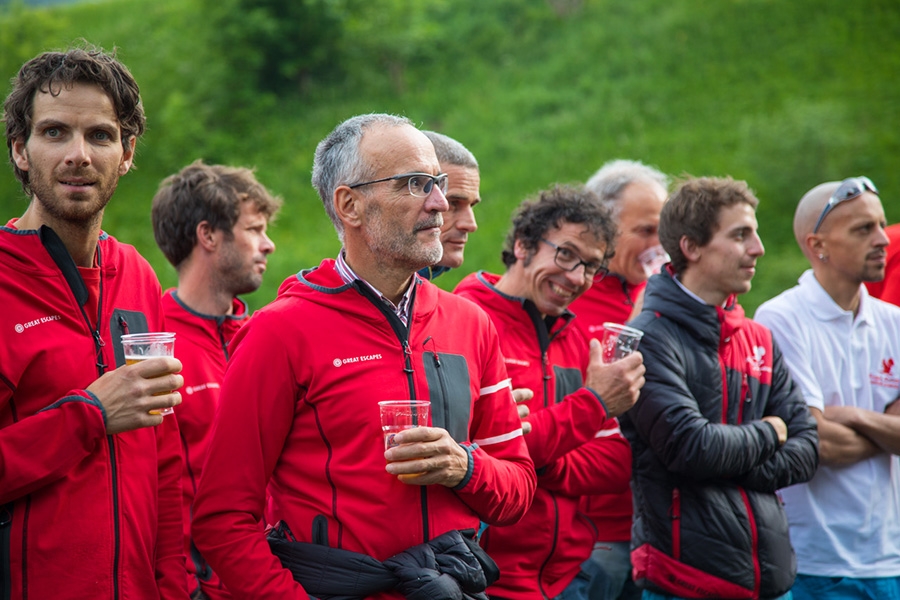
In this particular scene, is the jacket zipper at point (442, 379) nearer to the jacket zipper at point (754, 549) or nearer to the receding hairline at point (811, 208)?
the jacket zipper at point (754, 549)

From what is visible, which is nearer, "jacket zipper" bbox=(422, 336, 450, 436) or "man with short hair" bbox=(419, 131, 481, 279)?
"jacket zipper" bbox=(422, 336, 450, 436)

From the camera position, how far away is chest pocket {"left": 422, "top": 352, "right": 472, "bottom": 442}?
3.12 meters

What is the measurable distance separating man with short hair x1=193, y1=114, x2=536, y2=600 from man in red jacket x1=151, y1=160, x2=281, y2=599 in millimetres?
1537

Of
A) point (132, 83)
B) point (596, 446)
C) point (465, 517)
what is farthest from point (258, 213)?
point (465, 517)

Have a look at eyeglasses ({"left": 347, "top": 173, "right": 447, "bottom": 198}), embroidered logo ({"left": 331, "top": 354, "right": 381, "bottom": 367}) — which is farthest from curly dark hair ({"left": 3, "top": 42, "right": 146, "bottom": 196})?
embroidered logo ({"left": 331, "top": 354, "right": 381, "bottom": 367})

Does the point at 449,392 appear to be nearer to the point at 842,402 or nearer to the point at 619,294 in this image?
the point at 619,294

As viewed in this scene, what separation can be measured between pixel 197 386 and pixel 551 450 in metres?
1.81

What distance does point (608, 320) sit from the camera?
17.5 feet

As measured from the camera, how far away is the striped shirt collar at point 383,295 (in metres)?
3.20

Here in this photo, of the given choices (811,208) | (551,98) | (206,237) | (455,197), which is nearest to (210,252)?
(206,237)

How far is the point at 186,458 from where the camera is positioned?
4.23m

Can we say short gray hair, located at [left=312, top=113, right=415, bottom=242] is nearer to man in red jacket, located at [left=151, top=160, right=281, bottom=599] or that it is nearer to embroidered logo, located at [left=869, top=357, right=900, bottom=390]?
man in red jacket, located at [left=151, top=160, right=281, bottom=599]

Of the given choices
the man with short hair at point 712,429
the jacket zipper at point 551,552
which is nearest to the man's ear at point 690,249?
the man with short hair at point 712,429

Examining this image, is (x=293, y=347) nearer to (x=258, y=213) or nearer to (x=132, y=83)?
(x=132, y=83)
